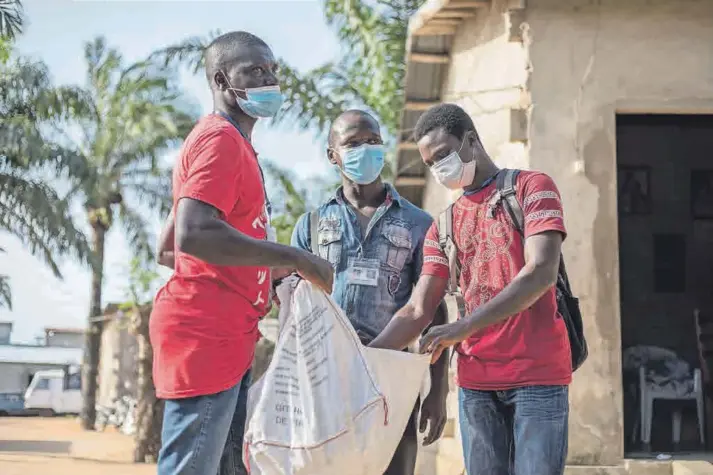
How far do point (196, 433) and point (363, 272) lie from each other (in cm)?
128

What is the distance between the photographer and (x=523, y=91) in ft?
22.0

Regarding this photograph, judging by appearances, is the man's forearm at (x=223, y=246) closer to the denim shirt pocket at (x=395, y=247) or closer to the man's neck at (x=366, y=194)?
the denim shirt pocket at (x=395, y=247)

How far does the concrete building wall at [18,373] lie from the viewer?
36.5 meters

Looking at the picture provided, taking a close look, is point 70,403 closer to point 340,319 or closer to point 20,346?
point 20,346

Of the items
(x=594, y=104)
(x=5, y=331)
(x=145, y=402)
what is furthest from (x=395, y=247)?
(x=5, y=331)

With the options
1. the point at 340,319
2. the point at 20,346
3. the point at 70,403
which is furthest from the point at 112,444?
the point at 20,346

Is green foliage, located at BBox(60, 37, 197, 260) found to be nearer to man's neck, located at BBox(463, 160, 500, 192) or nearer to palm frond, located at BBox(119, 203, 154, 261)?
palm frond, located at BBox(119, 203, 154, 261)

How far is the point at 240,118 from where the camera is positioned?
2.97 metres

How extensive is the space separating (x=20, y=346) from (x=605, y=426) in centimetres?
3645

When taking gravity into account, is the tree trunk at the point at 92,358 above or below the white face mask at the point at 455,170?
below

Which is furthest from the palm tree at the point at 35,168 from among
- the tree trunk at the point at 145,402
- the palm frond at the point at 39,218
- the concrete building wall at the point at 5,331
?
the concrete building wall at the point at 5,331

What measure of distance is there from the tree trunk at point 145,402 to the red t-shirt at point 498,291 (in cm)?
977

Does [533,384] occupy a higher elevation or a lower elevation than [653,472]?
higher

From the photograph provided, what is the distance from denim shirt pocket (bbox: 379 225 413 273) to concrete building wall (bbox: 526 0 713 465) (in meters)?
2.95
